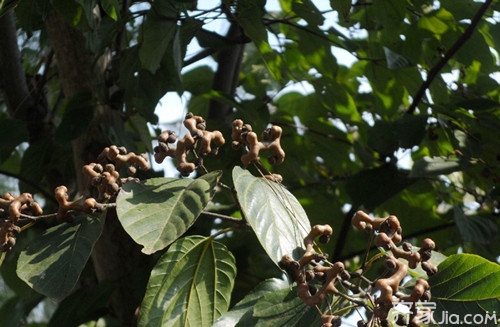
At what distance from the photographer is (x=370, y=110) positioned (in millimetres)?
2387

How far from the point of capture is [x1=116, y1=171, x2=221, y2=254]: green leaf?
999 mm

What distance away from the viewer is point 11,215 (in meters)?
1.03

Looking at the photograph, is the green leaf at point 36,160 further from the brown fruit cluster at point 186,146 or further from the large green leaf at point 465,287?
the large green leaf at point 465,287

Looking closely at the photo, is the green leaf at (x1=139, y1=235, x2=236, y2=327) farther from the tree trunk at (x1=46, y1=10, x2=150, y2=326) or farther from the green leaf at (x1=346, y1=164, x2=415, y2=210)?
A: the green leaf at (x1=346, y1=164, x2=415, y2=210)

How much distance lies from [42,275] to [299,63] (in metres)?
1.19

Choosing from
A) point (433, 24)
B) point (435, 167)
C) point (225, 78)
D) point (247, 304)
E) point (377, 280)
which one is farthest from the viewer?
point (225, 78)

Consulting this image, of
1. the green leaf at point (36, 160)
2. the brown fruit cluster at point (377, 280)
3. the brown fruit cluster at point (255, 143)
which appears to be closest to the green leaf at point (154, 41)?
the green leaf at point (36, 160)

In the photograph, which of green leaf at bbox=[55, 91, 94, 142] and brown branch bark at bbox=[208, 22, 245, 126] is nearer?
green leaf at bbox=[55, 91, 94, 142]

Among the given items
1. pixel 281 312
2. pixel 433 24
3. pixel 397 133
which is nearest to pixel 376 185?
pixel 397 133

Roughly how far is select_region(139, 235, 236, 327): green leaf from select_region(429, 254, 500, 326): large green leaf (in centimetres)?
28

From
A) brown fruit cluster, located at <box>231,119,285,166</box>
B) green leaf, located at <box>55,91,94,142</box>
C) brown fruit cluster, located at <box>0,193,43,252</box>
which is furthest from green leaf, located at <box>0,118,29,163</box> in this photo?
brown fruit cluster, located at <box>231,119,285,166</box>

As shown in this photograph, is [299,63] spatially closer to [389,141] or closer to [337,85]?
[337,85]

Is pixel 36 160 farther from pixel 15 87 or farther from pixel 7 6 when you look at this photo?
pixel 7 6

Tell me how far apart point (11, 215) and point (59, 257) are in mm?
85
